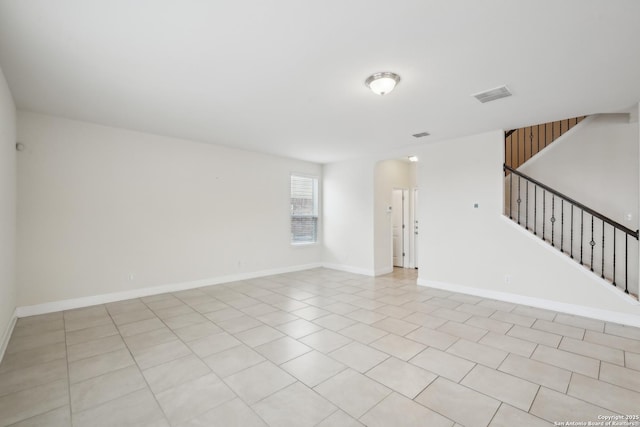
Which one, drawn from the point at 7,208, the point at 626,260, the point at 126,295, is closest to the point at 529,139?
the point at 626,260

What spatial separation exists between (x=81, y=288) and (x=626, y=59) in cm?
692

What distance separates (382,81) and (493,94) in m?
1.42

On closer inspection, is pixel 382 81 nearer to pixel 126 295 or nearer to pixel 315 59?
pixel 315 59

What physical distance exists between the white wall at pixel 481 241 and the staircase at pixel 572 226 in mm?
283

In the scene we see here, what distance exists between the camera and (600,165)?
172 inches

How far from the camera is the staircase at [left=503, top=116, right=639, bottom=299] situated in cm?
406

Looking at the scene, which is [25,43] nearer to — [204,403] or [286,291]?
[204,403]

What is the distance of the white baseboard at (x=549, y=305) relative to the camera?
3.67m

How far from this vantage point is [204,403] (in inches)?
82.3

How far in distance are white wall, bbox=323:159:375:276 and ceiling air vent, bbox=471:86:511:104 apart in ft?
10.5

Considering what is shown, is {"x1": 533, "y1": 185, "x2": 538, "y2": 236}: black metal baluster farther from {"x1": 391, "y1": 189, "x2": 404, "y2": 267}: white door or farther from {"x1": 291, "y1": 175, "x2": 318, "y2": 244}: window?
{"x1": 291, "y1": 175, "x2": 318, "y2": 244}: window

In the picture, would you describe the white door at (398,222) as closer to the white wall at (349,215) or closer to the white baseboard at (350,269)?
the white wall at (349,215)

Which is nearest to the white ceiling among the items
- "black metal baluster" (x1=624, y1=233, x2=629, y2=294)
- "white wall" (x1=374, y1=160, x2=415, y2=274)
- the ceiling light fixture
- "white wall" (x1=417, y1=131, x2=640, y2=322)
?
the ceiling light fixture

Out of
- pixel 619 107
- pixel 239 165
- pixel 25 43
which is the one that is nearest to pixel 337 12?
pixel 25 43
